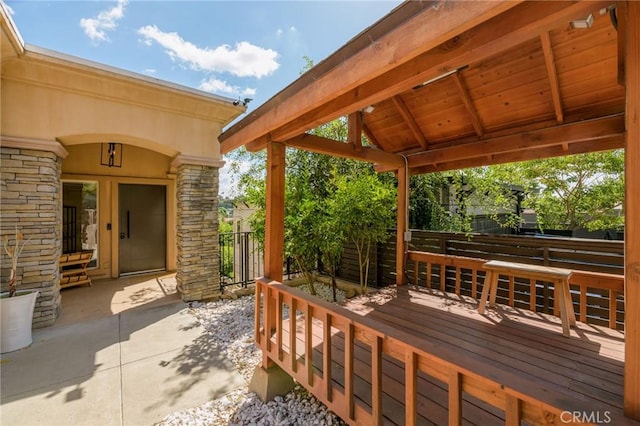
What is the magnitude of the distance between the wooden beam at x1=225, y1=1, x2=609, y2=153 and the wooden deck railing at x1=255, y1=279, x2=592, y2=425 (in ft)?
4.83

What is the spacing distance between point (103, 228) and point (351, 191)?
18.2ft

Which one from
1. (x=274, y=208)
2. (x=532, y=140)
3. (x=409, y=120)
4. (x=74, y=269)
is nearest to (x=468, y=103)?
(x=409, y=120)

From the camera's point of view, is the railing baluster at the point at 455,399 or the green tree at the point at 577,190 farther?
the green tree at the point at 577,190

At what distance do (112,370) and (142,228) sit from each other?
443 cm

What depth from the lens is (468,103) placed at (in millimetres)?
3146

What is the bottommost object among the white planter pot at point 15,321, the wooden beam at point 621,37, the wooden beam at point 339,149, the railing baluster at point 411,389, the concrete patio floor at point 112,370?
the concrete patio floor at point 112,370

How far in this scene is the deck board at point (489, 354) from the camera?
1761 millimetres

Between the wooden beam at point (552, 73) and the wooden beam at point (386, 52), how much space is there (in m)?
1.63

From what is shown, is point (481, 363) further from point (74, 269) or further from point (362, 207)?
point (74, 269)

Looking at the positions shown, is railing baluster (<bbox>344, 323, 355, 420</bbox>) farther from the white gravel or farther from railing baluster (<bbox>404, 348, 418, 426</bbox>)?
the white gravel

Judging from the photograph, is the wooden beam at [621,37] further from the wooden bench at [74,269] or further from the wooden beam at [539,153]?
the wooden bench at [74,269]

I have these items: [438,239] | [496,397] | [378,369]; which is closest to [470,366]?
[496,397]

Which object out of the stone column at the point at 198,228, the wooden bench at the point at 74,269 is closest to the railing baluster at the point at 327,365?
the stone column at the point at 198,228

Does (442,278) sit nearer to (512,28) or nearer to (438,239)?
(438,239)
